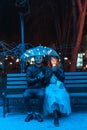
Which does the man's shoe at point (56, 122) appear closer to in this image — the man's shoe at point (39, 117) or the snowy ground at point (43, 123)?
the snowy ground at point (43, 123)

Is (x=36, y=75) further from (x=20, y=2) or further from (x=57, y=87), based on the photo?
→ (x=20, y=2)

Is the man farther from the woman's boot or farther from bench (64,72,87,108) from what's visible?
bench (64,72,87,108)

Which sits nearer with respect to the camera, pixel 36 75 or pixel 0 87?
pixel 36 75

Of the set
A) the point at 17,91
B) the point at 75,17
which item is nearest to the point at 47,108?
the point at 17,91

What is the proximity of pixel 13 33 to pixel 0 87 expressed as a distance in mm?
6704

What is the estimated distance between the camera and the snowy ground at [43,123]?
7742 mm

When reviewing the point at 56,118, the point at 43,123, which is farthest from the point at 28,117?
the point at 56,118

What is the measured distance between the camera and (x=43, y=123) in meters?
8.09

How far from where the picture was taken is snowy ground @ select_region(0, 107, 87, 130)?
25.4 feet

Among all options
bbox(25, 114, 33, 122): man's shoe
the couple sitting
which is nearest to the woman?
the couple sitting

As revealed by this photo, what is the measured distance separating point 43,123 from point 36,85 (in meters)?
0.92

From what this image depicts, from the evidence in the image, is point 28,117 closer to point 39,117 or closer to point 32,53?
point 39,117

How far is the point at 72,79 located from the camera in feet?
30.7

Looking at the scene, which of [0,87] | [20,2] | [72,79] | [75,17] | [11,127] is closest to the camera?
[11,127]
